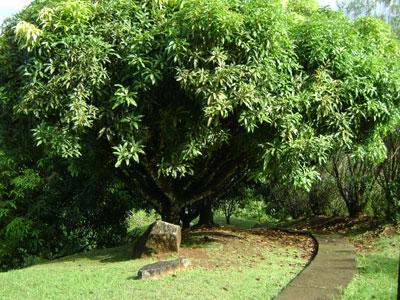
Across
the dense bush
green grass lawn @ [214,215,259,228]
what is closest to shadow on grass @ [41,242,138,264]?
the dense bush

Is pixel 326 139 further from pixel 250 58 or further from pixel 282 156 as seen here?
pixel 250 58

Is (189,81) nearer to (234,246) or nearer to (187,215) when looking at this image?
(234,246)

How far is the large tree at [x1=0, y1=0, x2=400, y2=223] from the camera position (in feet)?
24.2

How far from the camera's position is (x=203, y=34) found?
23.9ft

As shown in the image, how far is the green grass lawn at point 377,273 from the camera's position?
5977mm

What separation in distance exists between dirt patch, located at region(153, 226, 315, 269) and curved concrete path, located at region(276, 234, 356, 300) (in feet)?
1.52

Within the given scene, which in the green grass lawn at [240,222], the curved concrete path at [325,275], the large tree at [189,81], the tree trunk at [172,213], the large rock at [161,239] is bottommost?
the green grass lawn at [240,222]

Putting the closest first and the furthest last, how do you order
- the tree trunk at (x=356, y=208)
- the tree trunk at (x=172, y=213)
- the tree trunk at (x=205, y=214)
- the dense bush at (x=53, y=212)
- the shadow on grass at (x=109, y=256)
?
the shadow on grass at (x=109, y=256), the tree trunk at (x=172, y=213), the dense bush at (x=53, y=212), the tree trunk at (x=205, y=214), the tree trunk at (x=356, y=208)

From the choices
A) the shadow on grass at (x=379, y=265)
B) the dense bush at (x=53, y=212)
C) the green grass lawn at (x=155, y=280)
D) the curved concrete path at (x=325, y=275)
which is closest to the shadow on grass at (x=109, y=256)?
the green grass lawn at (x=155, y=280)

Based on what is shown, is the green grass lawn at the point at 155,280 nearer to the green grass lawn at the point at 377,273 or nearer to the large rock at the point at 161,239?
the large rock at the point at 161,239

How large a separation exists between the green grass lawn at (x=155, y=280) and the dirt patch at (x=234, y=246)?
2.0 inches

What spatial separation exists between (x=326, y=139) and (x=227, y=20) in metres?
2.55

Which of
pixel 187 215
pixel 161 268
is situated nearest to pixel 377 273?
pixel 161 268

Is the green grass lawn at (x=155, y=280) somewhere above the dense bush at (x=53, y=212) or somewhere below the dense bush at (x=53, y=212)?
below
